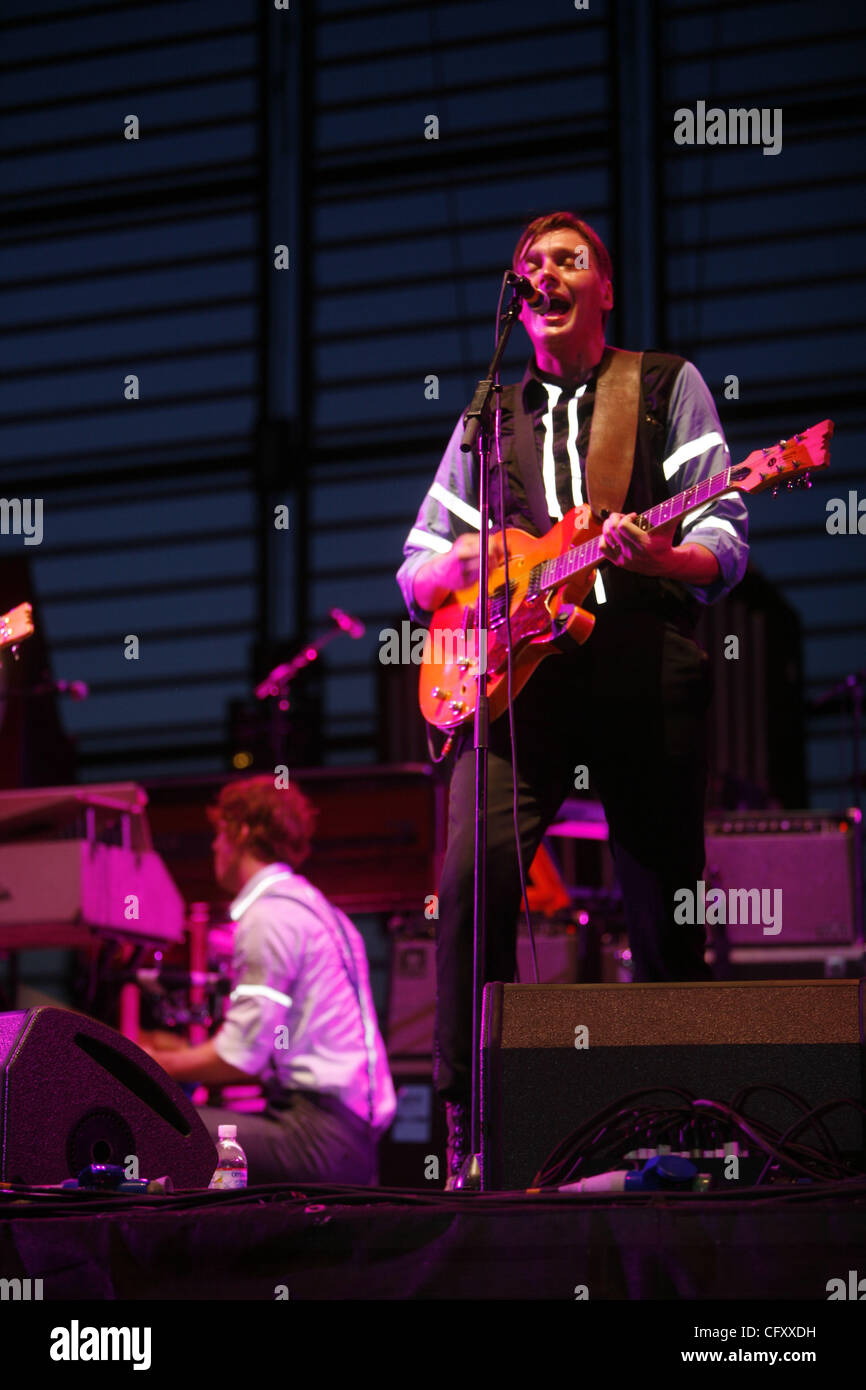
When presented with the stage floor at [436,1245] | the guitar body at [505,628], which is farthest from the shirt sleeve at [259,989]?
the stage floor at [436,1245]

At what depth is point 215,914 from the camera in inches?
277

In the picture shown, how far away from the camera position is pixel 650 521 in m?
3.30

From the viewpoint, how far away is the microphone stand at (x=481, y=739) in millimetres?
2637

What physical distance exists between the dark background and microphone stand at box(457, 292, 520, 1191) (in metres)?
5.93

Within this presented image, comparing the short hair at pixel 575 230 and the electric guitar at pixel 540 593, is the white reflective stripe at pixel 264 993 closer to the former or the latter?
the electric guitar at pixel 540 593

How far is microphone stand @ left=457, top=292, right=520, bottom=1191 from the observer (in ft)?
8.65

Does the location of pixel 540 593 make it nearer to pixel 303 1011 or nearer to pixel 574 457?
pixel 574 457

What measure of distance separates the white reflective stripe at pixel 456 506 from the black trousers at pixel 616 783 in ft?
1.44

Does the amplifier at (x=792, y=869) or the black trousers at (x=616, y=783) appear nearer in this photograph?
the black trousers at (x=616, y=783)

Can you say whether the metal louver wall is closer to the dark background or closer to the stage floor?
the dark background

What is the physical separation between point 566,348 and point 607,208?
624 cm

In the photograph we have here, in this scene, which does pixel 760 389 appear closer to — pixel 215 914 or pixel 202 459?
pixel 202 459
